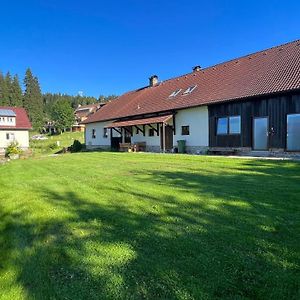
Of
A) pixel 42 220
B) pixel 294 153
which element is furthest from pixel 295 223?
pixel 294 153

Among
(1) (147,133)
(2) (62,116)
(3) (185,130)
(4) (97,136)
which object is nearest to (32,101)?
(2) (62,116)

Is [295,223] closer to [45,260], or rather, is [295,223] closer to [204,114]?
[45,260]

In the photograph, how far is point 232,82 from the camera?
66.2 feet

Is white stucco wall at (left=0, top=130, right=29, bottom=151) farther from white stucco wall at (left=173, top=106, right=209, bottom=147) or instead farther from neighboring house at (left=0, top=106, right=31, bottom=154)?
white stucco wall at (left=173, top=106, right=209, bottom=147)

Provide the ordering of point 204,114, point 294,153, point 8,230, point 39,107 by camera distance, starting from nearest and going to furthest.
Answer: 1. point 8,230
2. point 294,153
3. point 204,114
4. point 39,107

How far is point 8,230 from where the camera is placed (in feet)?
17.5

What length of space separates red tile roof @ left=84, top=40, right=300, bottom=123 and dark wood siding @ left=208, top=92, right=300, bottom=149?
1.64 ft

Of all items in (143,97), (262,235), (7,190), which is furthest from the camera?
(143,97)

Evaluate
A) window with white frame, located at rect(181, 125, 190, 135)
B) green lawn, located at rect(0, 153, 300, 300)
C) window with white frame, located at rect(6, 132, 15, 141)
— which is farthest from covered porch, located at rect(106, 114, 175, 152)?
window with white frame, located at rect(6, 132, 15, 141)

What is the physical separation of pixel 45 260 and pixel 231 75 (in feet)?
64.9

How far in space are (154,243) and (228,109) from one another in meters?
15.5

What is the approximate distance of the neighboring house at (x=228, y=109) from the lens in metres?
16.0

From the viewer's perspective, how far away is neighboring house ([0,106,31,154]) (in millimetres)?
45719

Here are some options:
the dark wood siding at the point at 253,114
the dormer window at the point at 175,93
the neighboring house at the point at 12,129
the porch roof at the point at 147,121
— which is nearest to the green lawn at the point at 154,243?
the dark wood siding at the point at 253,114
